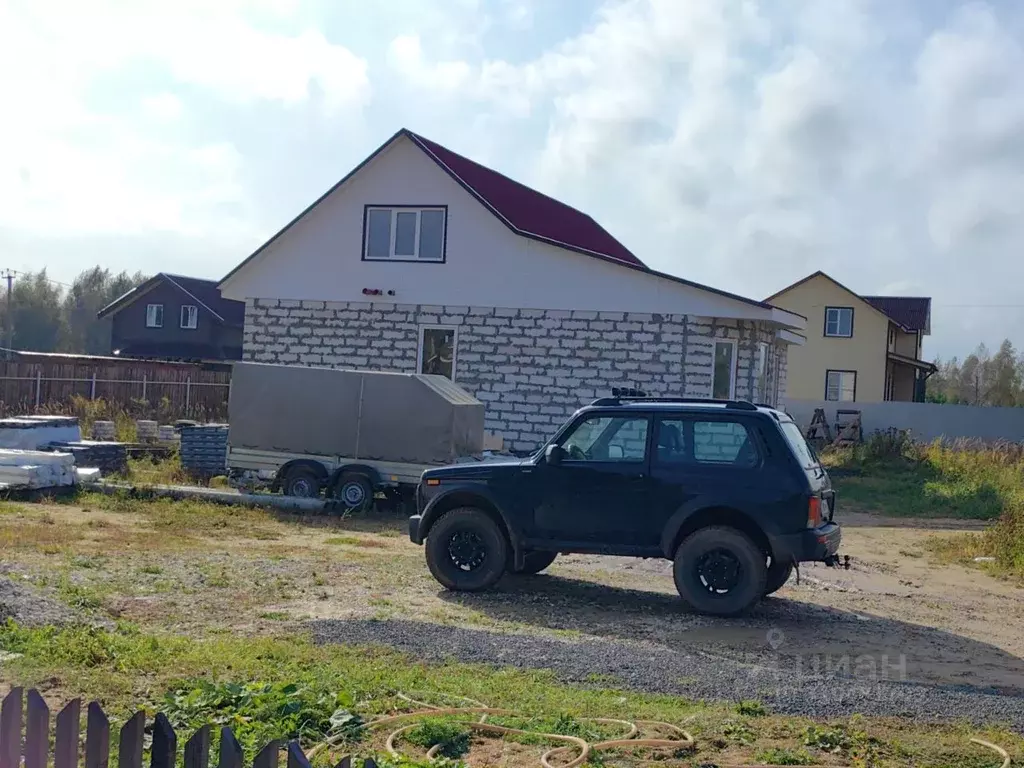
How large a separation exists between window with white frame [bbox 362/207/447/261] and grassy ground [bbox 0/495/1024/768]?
1236cm

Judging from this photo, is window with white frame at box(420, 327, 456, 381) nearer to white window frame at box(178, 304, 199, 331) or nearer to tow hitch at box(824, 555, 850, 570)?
tow hitch at box(824, 555, 850, 570)

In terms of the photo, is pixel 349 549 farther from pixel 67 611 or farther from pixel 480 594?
pixel 67 611

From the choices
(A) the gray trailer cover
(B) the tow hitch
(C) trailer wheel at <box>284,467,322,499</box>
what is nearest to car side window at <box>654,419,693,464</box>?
(B) the tow hitch

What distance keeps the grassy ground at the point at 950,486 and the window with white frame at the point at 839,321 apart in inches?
689

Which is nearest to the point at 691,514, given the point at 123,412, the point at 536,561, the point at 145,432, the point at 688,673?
the point at 536,561

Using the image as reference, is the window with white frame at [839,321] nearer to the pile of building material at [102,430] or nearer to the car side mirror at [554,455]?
the pile of building material at [102,430]

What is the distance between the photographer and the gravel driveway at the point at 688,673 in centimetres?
733

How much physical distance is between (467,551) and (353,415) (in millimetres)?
7121

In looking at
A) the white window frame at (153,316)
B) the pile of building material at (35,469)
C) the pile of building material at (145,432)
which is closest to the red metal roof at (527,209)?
the pile of building material at (145,432)

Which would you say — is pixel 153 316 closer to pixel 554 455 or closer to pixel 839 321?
pixel 839 321

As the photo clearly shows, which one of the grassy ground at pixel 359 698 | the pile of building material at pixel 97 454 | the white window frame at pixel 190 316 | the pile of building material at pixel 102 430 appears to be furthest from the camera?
the white window frame at pixel 190 316

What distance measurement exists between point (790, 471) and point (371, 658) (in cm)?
433

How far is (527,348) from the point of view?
23.5 m

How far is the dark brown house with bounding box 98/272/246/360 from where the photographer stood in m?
57.3
